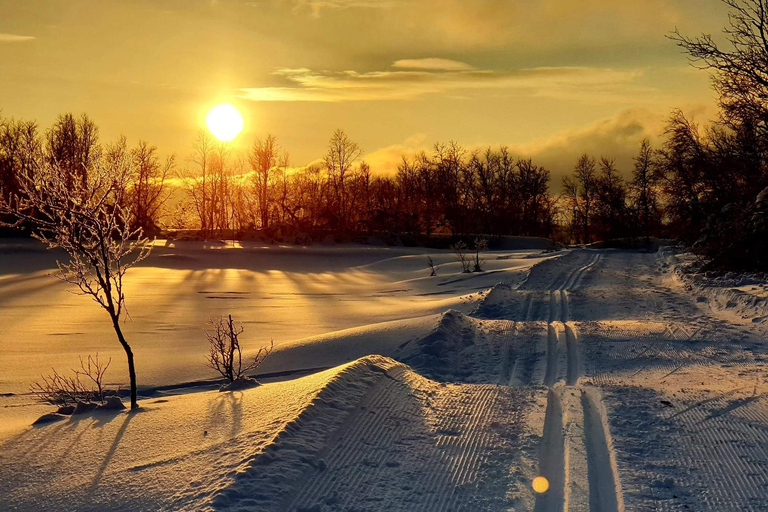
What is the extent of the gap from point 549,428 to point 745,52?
1445 cm

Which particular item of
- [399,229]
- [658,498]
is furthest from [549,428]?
[399,229]

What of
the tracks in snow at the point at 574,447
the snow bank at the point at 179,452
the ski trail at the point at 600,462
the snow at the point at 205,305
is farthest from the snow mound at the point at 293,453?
the snow at the point at 205,305

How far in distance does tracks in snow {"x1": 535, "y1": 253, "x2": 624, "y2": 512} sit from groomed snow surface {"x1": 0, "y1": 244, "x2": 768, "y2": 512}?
0.06 ft

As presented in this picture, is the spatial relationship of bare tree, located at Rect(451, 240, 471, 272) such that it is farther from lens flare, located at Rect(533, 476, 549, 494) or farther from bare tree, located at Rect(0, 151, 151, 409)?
lens flare, located at Rect(533, 476, 549, 494)

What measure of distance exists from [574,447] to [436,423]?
4.01 feet

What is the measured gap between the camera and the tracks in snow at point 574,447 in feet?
13.6

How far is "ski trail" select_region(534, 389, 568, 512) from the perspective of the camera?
4094mm

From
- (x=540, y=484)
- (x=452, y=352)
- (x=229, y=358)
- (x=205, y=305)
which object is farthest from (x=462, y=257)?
(x=540, y=484)

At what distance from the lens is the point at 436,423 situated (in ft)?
18.4

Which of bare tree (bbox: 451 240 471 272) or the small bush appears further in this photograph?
bare tree (bbox: 451 240 471 272)

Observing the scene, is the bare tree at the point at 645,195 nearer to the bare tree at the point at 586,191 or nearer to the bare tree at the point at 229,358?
the bare tree at the point at 586,191

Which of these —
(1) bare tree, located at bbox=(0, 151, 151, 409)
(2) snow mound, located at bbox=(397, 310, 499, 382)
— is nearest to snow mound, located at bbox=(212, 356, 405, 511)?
(2) snow mound, located at bbox=(397, 310, 499, 382)

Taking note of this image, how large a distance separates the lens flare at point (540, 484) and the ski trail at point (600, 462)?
30cm

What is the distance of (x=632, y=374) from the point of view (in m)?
7.86
